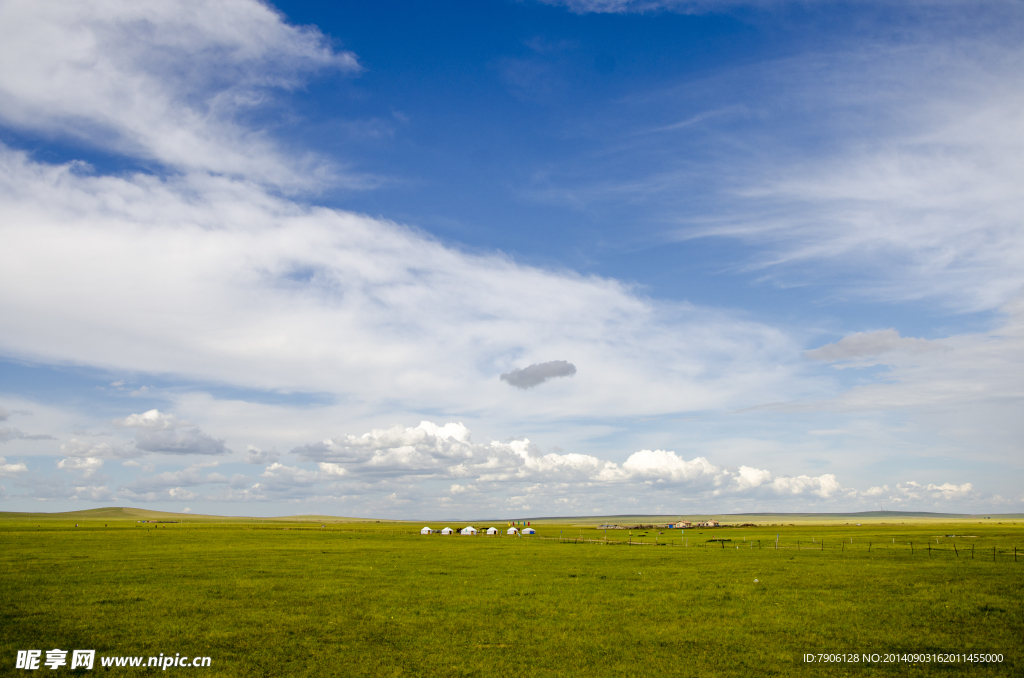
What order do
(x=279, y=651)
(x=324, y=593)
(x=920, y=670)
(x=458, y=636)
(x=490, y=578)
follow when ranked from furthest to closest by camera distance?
(x=490, y=578) < (x=324, y=593) < (x=458, y=636) < (x=279, y=651) < (x=920, y=670)

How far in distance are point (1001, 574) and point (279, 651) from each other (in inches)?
1980

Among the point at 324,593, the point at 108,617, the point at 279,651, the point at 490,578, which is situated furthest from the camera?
the point at 490,578

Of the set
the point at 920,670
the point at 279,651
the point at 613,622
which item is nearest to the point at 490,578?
the point at 613,622

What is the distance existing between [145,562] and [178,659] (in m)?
35.7

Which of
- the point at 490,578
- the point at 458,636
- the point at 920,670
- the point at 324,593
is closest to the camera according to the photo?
the point at 920,670

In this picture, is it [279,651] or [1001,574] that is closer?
[279,651]

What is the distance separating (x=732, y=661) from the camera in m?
20.9

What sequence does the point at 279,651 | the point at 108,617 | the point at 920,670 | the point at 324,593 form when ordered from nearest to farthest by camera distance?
the point at 920,670 → the point at 279,651 → the point at 108,617 → the point at 324,593

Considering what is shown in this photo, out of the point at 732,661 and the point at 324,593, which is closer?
the point at 732,661

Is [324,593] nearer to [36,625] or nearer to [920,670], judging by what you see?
[36,625]

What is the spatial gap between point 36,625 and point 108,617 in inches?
102

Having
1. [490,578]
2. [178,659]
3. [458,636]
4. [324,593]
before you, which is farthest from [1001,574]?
[178,659]

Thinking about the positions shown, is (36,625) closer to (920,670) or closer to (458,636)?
(458,636)

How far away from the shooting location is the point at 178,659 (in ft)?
66.7
